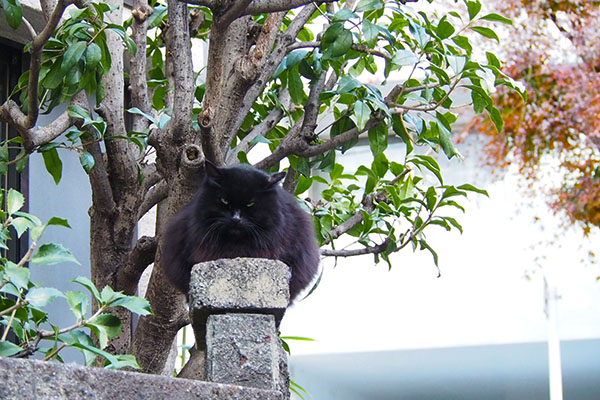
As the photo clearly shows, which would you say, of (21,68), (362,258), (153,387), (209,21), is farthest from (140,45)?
(362,258)

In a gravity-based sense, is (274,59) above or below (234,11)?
above

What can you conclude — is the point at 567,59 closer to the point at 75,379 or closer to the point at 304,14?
the point at 304,14

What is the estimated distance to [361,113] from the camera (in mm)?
2113

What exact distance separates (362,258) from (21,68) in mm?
3060

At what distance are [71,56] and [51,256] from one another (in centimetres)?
69

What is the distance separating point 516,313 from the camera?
18.8 feet

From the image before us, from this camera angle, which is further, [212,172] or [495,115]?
[495,115]

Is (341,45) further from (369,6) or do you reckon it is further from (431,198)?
(431,198)

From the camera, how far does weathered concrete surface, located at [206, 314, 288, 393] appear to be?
4.58ft

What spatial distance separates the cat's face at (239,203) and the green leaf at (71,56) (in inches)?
16.4

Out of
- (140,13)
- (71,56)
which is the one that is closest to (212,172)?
(71,56)

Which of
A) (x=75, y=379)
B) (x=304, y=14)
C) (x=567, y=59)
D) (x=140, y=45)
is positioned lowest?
(x=75, y=379)

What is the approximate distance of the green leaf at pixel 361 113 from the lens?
209cm

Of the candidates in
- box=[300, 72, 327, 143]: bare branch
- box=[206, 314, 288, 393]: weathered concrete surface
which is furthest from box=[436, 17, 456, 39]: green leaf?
box=[206, 314, 288, 393]: weathered concrete surface
